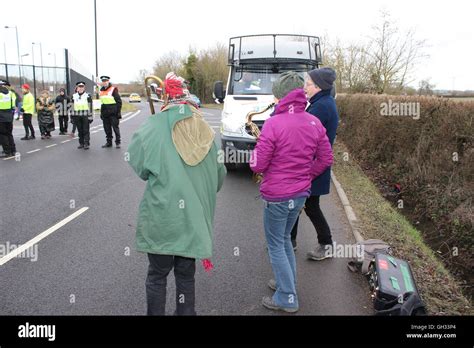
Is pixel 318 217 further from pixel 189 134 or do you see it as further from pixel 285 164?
pixel 189 134

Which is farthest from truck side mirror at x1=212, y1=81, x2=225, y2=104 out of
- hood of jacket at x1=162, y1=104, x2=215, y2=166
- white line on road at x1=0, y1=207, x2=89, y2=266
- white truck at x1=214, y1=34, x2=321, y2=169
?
hood of jacket at x1=162, y1=104, x2=215, y2=166

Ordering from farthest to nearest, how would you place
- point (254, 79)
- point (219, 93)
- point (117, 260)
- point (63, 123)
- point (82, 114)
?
1. point (63, 123)
2. point (82, 114)
3. point (254, 79)
4. point (219, 93)
5. point (117, 260)

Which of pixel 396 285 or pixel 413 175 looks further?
pixel 413 175

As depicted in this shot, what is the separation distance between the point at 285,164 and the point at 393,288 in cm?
148

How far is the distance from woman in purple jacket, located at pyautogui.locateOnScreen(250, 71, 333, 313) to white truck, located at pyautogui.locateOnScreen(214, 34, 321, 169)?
18.3ft

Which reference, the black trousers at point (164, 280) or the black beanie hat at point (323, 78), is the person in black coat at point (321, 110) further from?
the black trousers at point (164, 280)

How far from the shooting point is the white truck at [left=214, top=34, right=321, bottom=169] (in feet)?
31.0

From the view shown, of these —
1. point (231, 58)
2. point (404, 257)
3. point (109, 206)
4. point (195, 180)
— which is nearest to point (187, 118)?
point (195, 180)

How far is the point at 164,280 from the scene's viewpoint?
3.10 metres

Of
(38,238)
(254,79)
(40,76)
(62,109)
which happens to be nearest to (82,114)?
(62,109)

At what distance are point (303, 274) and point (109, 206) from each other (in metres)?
3.76

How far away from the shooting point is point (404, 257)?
16.0ft

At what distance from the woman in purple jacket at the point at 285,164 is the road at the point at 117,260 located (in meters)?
0.41

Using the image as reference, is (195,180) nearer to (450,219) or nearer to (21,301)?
(21,301)
